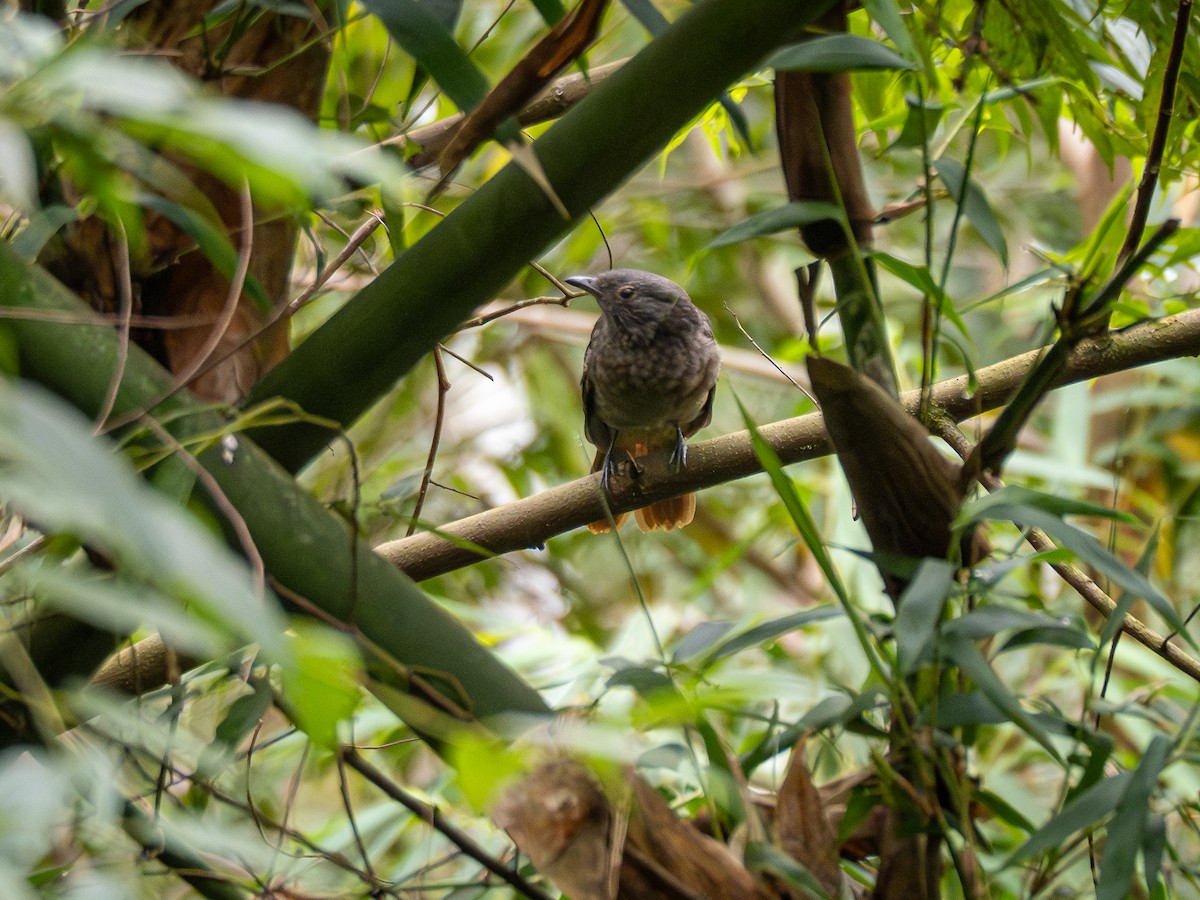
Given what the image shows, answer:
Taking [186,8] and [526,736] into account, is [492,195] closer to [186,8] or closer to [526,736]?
[526,736]

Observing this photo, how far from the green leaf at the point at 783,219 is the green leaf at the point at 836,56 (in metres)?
0.13

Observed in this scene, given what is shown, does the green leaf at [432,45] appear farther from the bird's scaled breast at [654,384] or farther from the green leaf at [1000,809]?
the bird's scaled breast at [654,384]

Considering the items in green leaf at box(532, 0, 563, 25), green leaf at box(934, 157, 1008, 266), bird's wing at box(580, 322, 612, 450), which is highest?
bird's wing at box(580, 322, 612, 450)

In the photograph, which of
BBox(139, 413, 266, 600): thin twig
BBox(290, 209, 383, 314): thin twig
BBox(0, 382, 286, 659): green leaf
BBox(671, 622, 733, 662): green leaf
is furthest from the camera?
BBox(290, 209, 383, 314): thin twig

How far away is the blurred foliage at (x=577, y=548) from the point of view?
2.07 feet

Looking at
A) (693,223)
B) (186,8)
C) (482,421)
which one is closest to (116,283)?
(186,8)

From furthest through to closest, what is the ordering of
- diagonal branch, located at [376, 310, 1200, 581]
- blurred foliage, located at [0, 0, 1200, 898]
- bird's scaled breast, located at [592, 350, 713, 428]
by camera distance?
bird's scaled breast, located at [592, 350, 713, 428], diagonal branch, located at [376, 310, 1200, 581], blurred foliage, located at [0, 0, 1200, 898]

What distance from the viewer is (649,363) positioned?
2.71 metres

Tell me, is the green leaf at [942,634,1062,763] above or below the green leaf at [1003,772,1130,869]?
above

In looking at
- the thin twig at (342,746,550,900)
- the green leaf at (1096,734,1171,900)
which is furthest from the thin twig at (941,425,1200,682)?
the thin twig at (342,746,550,900)

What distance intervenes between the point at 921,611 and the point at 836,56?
503 mm

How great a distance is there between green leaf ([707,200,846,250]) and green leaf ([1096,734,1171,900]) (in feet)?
1.89

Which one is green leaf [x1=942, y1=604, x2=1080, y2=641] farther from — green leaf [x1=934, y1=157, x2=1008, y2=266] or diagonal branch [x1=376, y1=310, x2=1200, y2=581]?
diagonal branch [x1=376, y1=310, x2=1200, y2=581]

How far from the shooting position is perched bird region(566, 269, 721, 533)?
2699mm
